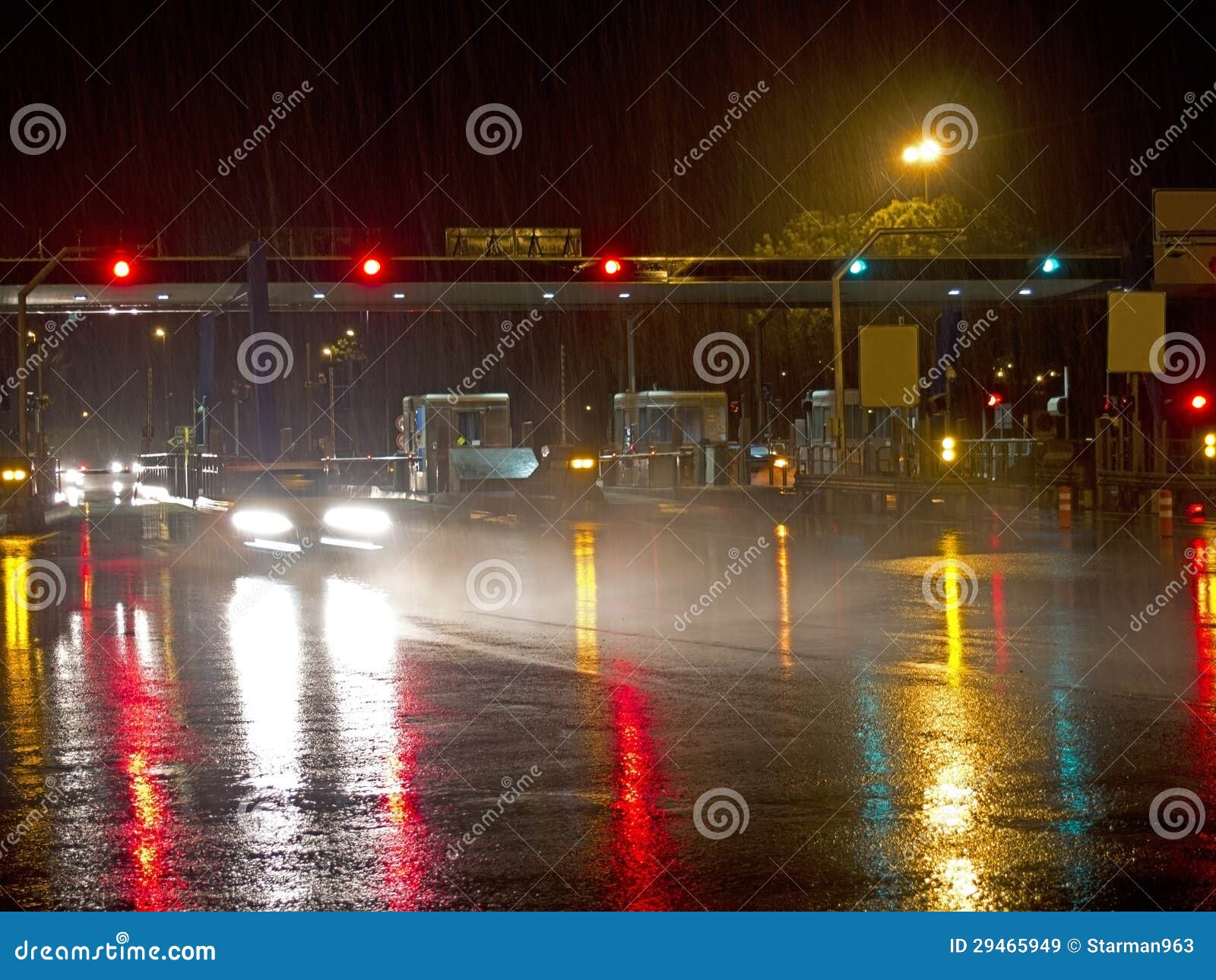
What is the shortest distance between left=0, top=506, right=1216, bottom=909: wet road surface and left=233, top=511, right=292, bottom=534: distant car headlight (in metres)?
5.07

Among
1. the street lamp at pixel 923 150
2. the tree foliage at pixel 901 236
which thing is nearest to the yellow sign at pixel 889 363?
the street lamp at pixel 923 150

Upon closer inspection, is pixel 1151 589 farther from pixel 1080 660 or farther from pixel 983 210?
pixel 983 210

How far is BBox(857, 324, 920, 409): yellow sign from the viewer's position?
117 ft

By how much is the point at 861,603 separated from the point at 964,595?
1422 mm

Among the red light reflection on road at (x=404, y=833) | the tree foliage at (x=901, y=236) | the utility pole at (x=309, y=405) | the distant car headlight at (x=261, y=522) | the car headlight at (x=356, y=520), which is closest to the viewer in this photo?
the red light reflection on road at (x=404, y=833)

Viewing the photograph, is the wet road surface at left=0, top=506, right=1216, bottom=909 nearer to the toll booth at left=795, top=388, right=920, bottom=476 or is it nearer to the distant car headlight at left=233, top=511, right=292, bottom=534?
the distant car headlight at left=233, top=511, right=292, bottom=534

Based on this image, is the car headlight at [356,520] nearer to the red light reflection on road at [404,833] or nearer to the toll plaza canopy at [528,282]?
the toll plaza canopy at [528,282]

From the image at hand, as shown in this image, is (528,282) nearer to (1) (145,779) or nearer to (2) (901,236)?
(2) (901,236)

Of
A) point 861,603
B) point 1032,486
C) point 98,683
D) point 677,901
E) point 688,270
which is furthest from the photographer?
point 688,270

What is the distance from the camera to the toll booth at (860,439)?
133ft

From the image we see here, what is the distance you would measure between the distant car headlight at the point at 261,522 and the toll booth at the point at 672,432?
2571 cm

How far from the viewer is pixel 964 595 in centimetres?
1623

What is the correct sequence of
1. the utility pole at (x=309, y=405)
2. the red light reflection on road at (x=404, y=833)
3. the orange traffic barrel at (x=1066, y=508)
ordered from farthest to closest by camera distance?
1. the utility pole at (x=309, y=405)
2. the orange traffic barrel at (x=1066, y=508)
3. the red light reflection on road at (x=404, y=833)

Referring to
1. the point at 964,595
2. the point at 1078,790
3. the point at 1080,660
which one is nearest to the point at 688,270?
the point at 964,595
